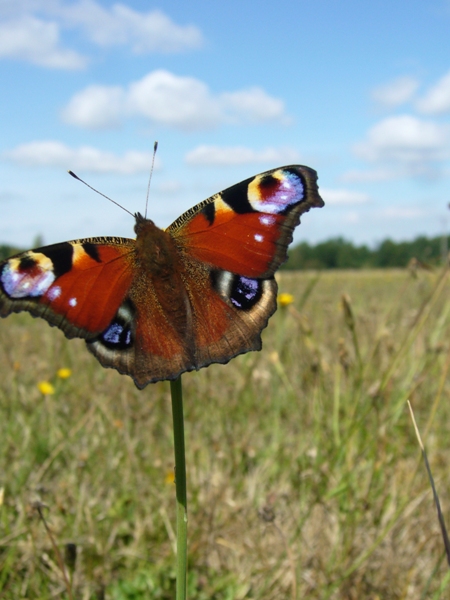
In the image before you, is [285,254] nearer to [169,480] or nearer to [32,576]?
[32,576]

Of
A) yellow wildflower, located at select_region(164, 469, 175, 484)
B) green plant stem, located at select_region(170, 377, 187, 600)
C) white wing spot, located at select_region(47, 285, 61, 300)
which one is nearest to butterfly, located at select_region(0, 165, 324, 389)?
white wing spot, located at select_region(47, 285, 61, 300)

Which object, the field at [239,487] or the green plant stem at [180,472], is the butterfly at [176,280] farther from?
the field at [239,487]

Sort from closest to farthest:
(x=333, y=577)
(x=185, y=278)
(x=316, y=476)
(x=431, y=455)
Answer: (x=185, y=278)
(x=333, y=577)
(x=316, y=476)
(x=431, y=455)

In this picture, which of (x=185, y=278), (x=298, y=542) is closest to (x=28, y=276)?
(x=185, y=278)

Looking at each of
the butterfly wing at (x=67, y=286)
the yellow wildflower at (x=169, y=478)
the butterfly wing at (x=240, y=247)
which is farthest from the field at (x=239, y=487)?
the butterfly wing at (x=240, y=247)

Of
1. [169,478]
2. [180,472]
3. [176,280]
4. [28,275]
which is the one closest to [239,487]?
[169,478]

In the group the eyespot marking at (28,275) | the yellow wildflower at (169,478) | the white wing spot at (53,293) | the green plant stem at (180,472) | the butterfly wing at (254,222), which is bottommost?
the yellow wildflower at (169,478)
